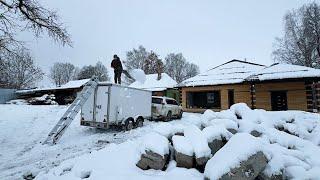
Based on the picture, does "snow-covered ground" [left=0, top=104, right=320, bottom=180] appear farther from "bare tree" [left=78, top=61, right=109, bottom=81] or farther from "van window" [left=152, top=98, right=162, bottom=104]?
"bare tree" [left=78, top=61, right=109, bottom=81]

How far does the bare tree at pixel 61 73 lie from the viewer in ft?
256

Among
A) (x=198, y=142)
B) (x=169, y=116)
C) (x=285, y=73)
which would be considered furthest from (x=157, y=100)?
(x=198, y=142)

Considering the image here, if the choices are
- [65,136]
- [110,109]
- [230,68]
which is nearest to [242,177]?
[110,109]

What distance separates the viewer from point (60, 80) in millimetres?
77938

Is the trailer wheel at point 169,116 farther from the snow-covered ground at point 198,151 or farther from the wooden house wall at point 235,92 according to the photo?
the snow-covered ground at point 198,151

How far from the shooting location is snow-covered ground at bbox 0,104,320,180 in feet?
18.3

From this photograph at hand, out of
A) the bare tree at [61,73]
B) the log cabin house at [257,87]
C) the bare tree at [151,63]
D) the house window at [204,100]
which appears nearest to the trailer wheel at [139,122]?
the log cabin house at [257,87]

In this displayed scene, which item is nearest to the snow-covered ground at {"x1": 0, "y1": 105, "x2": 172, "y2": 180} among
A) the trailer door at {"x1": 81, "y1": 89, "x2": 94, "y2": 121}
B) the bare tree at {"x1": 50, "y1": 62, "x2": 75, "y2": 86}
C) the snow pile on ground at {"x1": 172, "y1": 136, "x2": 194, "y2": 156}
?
the trailer door at {"x1": 81, "y1": 89, "x2": 94, "y2": 121}

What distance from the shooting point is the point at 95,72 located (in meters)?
71.0

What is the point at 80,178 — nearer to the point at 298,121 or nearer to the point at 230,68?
the point at 298,121

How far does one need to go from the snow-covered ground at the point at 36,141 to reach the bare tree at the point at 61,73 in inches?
2443

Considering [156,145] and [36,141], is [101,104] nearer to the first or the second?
[36,141]

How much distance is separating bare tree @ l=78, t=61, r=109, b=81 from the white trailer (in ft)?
182

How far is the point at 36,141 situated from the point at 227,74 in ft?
65.3
